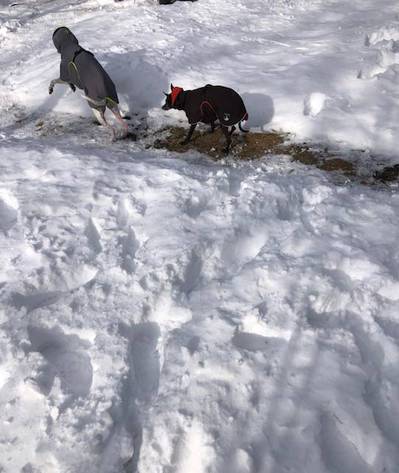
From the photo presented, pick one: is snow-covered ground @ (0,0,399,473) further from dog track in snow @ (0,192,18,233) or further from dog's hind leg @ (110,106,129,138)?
dog's hind leg @ (110,106,129,138)

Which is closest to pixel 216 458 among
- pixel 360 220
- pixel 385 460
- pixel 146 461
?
pixel 146 461

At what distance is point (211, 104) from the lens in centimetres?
568

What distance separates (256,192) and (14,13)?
37.5 ft

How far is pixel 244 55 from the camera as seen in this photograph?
8.45 meters

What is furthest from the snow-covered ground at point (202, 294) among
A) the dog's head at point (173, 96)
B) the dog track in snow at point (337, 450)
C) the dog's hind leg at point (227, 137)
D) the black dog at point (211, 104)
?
the dog's head at point (173, 96)

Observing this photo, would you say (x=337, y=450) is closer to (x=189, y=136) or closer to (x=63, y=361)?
(x=63, y=361)

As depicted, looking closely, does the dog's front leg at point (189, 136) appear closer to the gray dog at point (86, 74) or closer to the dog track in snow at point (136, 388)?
the gray dog at point (86, 74)

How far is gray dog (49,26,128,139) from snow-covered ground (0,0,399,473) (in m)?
0.75

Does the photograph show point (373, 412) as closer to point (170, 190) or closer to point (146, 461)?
point (146, 461)

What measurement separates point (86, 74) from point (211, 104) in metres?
1.97

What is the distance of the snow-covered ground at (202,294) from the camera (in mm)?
3064

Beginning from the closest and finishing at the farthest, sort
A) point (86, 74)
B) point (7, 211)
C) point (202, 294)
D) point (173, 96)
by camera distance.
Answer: point (202, 294), point (7, 211), point (173, 96), point (86, 74)

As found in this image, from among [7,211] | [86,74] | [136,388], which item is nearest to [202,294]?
[136,388]

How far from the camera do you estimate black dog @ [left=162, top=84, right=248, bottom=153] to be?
5660mm
